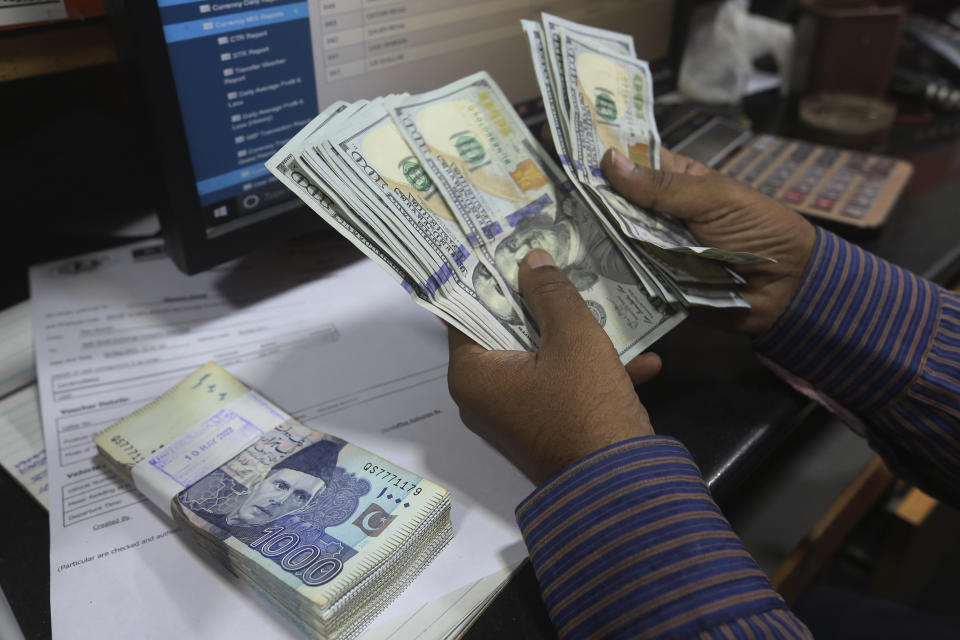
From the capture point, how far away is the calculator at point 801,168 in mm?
847

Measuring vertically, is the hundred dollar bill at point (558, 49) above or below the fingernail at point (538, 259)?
above

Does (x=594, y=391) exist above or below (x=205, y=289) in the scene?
above

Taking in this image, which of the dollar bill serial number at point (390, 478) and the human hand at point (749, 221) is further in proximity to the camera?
the human hand at point (749, 221)

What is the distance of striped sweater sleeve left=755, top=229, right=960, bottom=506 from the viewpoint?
0.58m

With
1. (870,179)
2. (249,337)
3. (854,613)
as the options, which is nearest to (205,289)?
(249,337)

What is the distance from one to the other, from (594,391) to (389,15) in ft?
1.44

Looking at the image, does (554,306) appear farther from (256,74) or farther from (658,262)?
(256,74)

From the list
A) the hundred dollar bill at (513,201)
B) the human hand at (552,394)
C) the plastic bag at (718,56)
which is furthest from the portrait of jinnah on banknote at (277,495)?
the plastic bag at (718,56)

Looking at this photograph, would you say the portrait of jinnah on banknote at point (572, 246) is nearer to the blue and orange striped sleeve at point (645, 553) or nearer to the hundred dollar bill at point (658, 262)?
the hundred dollar bill at point (658, 262)

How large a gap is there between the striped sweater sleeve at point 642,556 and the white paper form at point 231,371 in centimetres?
6

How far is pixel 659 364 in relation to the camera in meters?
0.57

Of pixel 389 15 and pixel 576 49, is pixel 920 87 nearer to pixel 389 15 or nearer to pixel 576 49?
pixel 576 49

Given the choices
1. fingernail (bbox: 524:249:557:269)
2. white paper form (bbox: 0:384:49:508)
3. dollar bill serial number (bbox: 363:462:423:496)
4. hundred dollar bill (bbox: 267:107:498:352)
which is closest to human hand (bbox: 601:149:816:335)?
fingernail (bbox: 524:249:557:269)

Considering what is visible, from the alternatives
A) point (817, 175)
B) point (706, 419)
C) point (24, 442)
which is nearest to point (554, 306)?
point (706, 419)
